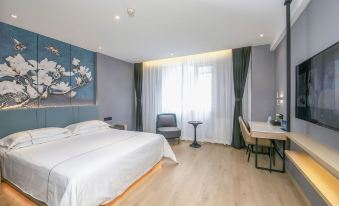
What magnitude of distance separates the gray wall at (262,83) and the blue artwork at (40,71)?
4.25m

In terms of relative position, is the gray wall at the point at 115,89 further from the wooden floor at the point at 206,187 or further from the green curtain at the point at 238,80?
the green curtain at the point at 238,80

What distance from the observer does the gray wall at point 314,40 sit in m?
1.48

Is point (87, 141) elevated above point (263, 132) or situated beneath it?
situated beneath

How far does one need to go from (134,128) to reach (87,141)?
10.0 ft

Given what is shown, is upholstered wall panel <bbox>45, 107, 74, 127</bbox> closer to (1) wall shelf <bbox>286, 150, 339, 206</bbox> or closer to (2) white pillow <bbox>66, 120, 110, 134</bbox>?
(2) white pillow <bbox>66, 120, 110, 134</bbox>

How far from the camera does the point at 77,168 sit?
1653mm

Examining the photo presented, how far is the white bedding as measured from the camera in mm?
1563

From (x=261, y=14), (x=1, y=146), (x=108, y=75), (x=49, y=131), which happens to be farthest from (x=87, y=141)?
(x=261, y=14)

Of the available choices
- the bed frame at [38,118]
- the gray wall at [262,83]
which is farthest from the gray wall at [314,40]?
the bed frame at [38,118]

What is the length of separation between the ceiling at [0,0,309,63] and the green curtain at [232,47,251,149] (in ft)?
1.06

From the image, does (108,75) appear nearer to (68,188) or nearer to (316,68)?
(68,188)

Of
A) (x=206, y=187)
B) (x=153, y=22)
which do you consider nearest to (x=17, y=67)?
(x=153, y=22)

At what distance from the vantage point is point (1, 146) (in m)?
2.36

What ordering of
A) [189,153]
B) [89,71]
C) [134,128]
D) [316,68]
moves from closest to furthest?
[316,68] → [189,153] → [89,71] → [134,128]
